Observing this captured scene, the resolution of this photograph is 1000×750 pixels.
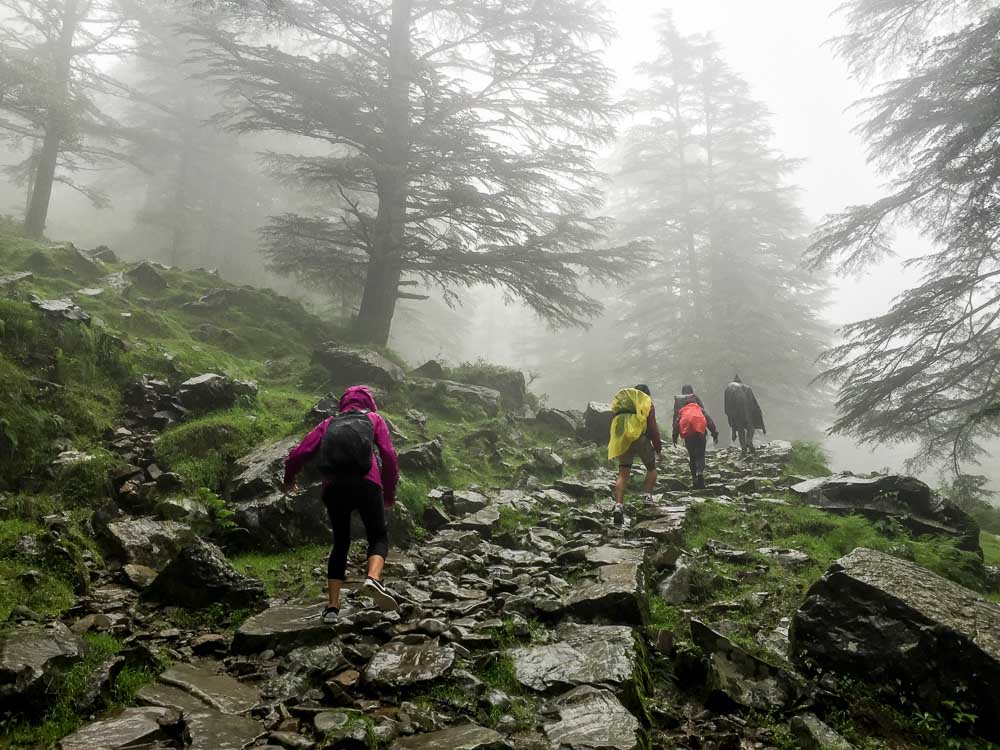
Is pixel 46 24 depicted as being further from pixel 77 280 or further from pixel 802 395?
pixel 802 395

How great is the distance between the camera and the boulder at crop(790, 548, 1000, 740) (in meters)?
3.65

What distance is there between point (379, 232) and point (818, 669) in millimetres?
11706

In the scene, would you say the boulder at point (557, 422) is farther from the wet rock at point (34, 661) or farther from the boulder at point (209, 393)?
the wet rock at point (34, 661)

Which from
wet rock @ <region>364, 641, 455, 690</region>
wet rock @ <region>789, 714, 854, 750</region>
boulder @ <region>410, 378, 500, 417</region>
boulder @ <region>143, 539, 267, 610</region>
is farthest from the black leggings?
boulder @ <region>410, 378, 500, 417</region>

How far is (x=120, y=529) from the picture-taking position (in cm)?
542

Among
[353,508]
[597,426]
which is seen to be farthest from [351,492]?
[597,426]

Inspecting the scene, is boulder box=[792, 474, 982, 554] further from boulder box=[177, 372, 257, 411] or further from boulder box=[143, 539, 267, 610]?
boulder box=[177, 372, 257, 411]

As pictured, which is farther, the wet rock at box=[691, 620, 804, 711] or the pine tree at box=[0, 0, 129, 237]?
the pine tree at box=[0, 0, 129, 237]

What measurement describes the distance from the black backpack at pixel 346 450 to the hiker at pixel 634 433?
511 centimetres

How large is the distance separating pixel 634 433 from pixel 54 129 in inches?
720

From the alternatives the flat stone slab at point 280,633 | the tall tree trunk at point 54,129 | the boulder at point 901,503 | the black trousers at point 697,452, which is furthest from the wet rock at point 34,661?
the tall tree trunk at point 54,129

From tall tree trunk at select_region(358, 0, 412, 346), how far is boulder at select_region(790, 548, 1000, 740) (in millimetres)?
11223

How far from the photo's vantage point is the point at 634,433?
29.8ft

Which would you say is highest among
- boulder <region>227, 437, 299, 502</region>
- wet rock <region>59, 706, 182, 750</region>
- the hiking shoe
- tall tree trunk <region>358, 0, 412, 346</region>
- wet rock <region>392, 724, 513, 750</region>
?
tall tree trunk <region>358, 0, 412, 346</region>
